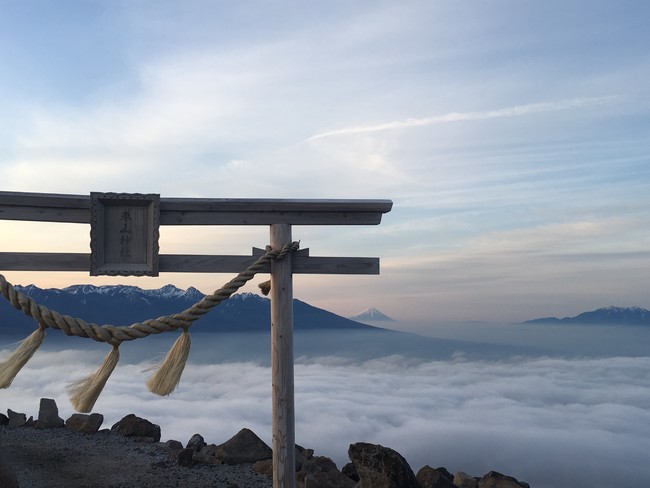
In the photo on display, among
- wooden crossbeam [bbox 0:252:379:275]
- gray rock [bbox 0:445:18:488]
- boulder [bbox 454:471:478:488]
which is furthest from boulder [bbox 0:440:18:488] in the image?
boulder [bbox 454:471:478:488]

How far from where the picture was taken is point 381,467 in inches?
249

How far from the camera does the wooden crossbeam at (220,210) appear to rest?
518cm

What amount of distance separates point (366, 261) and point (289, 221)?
0.74 m

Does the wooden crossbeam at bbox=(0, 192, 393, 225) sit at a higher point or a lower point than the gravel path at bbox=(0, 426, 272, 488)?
higher

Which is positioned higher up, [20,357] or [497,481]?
[20,357]

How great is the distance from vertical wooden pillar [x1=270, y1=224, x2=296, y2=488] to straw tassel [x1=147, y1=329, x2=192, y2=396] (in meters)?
0.75

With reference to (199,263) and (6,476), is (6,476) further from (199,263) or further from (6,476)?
(199,263)

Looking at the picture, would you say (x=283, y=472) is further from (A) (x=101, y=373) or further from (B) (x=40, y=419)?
(B) (x=40, y=419)

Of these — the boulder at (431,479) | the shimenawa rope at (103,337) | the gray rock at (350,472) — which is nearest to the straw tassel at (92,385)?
the shimenawa rope at (103,337)

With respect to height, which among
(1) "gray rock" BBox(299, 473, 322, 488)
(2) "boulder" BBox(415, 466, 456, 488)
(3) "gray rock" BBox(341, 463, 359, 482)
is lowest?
(3) "gray rock" BBox(341, 463, 359, 482)

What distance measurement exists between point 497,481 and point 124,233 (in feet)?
17.1

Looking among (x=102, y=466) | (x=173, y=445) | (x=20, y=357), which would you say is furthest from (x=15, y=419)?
(x=20, y=357)

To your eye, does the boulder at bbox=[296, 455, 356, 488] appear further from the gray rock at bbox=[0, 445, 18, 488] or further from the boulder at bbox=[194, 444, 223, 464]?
the gray rock at bbox=[0, 445, 18, 488]

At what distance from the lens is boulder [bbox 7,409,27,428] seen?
375 inches
